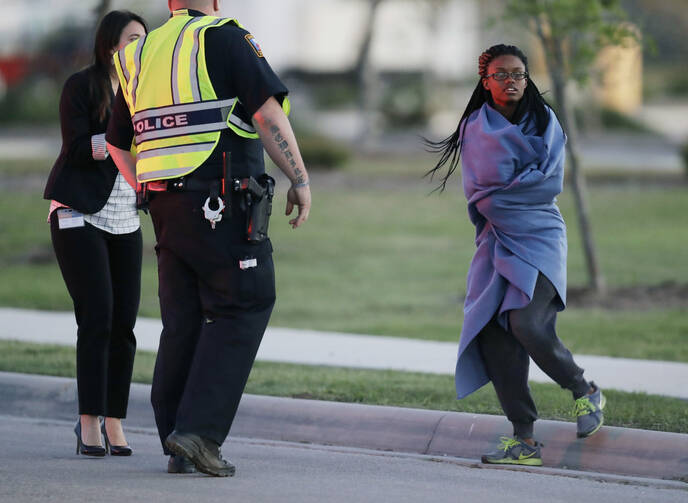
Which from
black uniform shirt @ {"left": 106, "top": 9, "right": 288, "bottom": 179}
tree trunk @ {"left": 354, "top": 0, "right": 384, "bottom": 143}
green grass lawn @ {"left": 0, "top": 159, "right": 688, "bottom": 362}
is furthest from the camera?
tree trunk @ {"left": 354, "top": 0, "right": 384, "bottom": 143}

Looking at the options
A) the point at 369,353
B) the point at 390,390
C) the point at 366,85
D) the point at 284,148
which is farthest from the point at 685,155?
the point at 284,148

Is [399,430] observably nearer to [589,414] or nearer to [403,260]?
[589,414]

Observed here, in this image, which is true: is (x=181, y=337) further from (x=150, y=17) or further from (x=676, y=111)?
(x=676, y=111)

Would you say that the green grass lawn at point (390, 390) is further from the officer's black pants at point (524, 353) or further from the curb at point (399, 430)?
the officer's black pants at point (524, 353)

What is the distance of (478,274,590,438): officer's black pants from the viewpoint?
5535 millimetres

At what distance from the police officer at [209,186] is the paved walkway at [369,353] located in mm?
3047

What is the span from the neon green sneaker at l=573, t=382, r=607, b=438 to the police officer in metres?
1.62

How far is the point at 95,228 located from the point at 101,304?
0.36 m

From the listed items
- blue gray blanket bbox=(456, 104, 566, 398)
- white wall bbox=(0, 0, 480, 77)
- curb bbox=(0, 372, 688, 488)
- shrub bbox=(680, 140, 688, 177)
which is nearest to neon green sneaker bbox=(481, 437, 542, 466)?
curb bbox=(0, 372, 688, 488)

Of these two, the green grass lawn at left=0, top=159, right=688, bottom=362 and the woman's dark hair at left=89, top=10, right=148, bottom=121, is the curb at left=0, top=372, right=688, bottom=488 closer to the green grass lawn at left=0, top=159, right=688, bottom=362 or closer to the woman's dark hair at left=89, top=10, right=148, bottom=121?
the woman's dark hair at left=89, top=10, right=148, bottom=121

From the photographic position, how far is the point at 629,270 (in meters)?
13.6

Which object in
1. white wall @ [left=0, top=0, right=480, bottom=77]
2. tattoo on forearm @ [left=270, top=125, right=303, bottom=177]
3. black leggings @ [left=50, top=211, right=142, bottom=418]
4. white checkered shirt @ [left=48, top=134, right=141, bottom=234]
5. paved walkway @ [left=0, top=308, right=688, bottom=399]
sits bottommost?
white wall @ [left=0, top=0, right=480, bottom=77]

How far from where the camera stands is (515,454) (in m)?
5.75

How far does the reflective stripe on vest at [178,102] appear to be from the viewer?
199 inches
